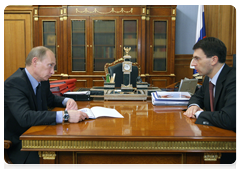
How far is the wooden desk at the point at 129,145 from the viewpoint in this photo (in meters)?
1.06

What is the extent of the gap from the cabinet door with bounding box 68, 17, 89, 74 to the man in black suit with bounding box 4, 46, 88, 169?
3.36m

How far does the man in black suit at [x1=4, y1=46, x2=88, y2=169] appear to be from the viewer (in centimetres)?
125

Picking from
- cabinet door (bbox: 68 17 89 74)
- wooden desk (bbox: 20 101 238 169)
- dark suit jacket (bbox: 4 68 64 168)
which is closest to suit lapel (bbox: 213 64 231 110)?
wooden desk (bbox: 20 101 238 169)

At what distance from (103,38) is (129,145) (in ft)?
13.2

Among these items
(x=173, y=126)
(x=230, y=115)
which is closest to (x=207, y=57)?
(x=230, y=115)

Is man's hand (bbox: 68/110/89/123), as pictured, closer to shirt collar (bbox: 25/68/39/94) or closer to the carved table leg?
the carved table leg

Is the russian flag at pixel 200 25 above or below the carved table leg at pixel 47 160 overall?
above

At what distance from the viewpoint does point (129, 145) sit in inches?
42.1

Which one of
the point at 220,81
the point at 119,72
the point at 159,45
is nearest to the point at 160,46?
the point at 159,45

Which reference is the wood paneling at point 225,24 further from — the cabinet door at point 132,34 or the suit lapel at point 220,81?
the suit lapel at point 220,81

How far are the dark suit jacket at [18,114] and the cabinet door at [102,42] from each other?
347 cm

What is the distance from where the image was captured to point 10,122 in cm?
136

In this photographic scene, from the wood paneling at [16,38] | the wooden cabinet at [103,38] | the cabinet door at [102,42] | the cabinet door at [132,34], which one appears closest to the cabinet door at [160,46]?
the wooden cabinet at [103,38]

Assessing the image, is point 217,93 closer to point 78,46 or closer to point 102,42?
point 102,42
